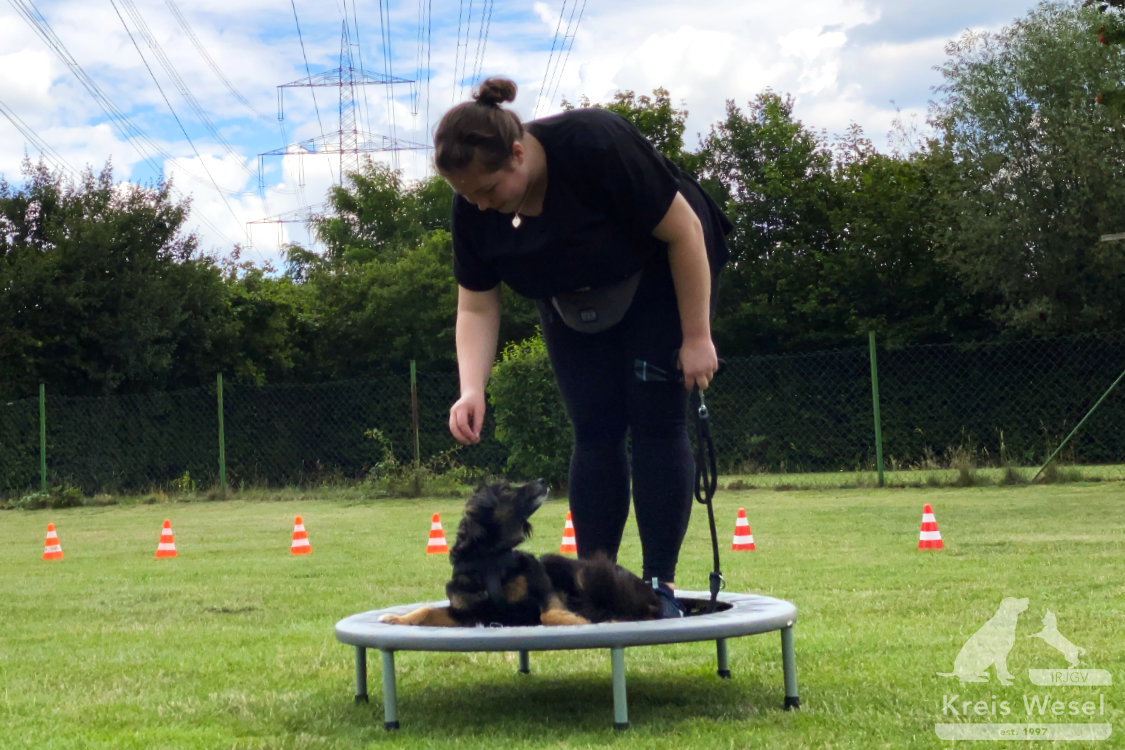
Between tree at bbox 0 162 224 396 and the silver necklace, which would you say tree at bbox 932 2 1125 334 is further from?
the silver necklace

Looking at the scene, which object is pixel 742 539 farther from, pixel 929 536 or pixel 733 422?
pixel 733 422

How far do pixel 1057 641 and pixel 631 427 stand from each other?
1.47 m

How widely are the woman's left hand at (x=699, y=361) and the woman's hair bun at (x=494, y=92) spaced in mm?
781

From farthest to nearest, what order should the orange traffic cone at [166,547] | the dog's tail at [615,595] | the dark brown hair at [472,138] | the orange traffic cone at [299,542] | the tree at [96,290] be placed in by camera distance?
the tree at [96,290] < the orange traffic cone at [166,547] < the orange traffic cone at [299,542] < the dog's tail at [615,595] < the dark brown hair at [472,138]

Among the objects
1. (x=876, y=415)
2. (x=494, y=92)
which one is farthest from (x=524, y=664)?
(x=876, y=415)

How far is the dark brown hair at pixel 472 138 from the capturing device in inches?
111

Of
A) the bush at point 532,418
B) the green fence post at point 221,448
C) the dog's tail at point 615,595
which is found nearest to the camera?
the dog's tail at point 615,595

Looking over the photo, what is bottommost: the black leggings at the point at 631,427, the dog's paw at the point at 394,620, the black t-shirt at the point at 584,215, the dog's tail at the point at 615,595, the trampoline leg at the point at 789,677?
the trampoline leg at the point at 789,677

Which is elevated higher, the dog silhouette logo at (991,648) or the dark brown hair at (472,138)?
the dark brown hair at (472,138)

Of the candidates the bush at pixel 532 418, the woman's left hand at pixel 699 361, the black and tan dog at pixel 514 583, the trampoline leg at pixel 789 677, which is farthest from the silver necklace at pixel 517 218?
the bush at pixel 532 418

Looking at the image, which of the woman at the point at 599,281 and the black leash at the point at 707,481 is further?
the black leash at the point at 707,481

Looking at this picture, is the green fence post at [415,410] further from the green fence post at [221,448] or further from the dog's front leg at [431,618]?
the dog's front leg at [431,618]

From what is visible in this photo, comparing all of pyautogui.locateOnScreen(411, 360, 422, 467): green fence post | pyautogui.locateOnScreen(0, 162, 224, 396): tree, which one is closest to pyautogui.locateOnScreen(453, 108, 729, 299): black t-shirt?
pyautogui.locateOnScreen(411, 360, 422, 467): green fence post

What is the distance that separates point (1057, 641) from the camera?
363 centimetres
